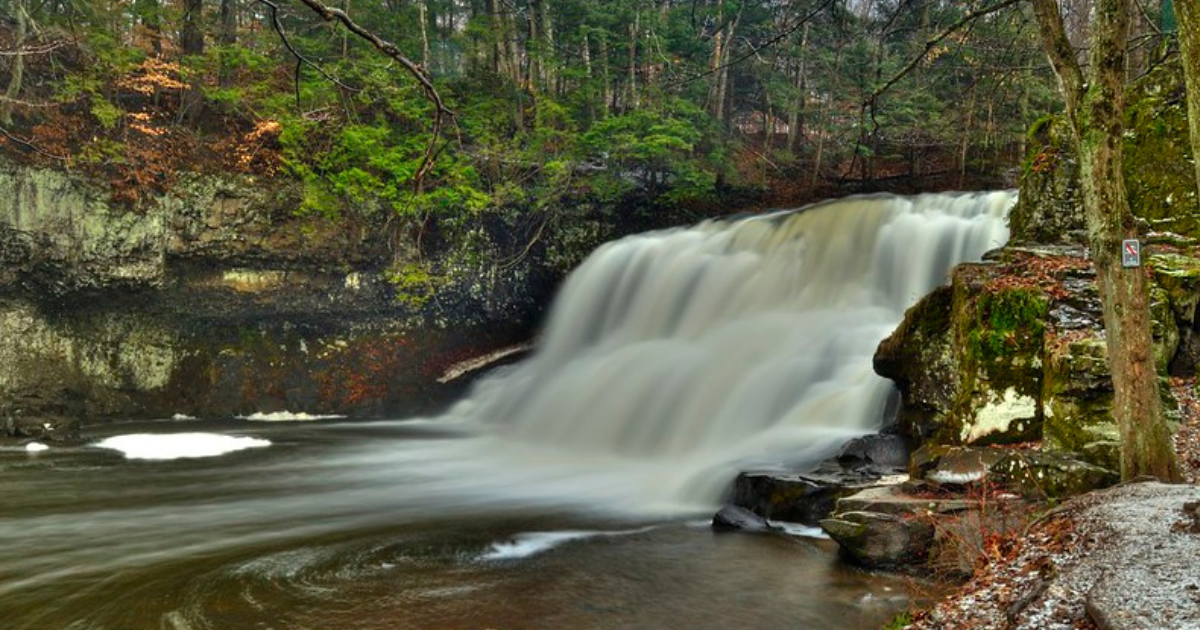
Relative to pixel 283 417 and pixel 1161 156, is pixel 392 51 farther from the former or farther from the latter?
pixel 283 417

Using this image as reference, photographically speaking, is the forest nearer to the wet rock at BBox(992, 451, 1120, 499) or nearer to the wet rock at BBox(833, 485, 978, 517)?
the wet rock at BBox(833, 485, 978, 517)

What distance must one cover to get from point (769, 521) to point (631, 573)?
1.82 m

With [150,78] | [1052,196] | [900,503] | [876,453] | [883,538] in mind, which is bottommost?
[883,538]

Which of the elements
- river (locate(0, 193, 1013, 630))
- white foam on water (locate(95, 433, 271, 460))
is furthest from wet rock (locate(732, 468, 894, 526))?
white foam on water (locate(95, 433, 271, 460))

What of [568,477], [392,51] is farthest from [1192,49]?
[568,477]

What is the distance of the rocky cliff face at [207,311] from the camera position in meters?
13.8

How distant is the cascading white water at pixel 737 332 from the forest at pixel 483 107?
7.28ft

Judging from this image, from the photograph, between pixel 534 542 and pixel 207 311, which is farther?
pixel 207 311

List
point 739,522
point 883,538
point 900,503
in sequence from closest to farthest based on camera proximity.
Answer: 1. point 883,538
2. point 900,503
3. point 739,522

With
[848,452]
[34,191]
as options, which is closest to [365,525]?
[848,452]

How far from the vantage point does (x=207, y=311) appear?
15.1m

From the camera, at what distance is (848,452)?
8.12 metres

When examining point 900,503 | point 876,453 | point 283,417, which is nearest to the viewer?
point 900,503

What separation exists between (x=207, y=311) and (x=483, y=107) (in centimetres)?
694
